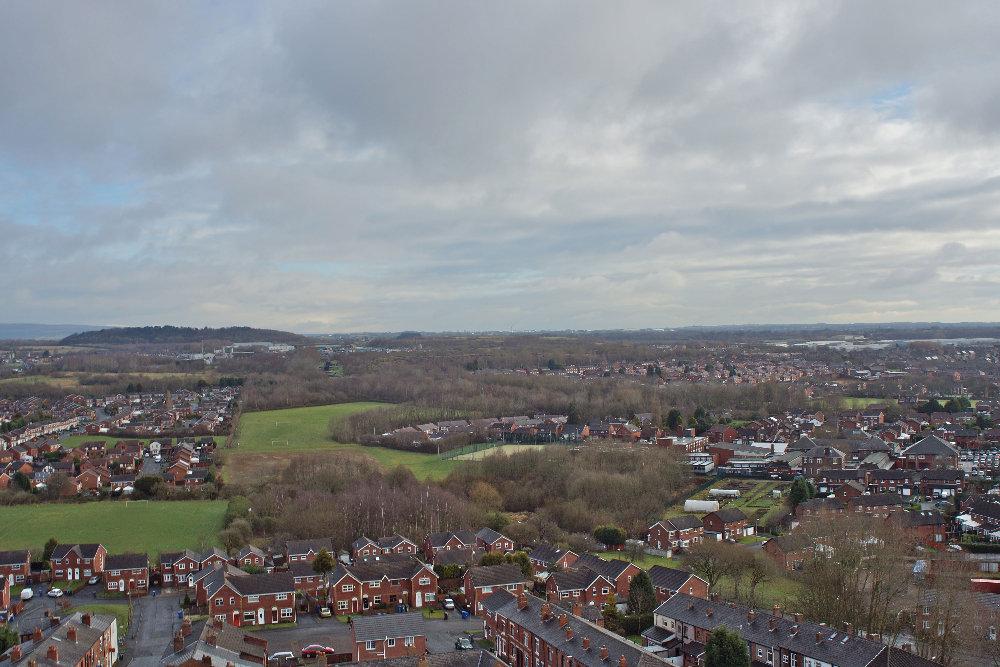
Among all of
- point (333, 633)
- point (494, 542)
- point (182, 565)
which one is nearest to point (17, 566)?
point (182, 565)

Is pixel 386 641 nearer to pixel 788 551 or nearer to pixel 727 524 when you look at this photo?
pixel 788 551

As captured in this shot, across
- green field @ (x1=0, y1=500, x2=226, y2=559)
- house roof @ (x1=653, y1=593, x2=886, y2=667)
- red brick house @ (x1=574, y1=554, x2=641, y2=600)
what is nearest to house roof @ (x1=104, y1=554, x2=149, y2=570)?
green field @ (x1=0, y1=500, x2=226, y2=559)

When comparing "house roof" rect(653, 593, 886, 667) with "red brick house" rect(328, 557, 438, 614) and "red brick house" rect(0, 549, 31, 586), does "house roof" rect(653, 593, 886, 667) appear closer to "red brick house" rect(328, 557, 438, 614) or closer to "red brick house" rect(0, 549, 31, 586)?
"red brick house" rect(328, 557, 438, 614)

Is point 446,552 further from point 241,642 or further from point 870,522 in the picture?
point 870,522

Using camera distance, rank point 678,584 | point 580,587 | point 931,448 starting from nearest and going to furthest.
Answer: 1. point 678,584
2. point 580,587
3. point 931,448

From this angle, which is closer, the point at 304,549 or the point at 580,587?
the point at 580,587

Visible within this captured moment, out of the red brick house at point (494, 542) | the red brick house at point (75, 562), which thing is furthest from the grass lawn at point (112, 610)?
the red brick house at point (494, 542)

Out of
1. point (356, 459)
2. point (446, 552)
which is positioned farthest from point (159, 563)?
point (356, 459)

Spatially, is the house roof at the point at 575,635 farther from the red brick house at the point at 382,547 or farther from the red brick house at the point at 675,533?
the red brick house at the point at 675,533
